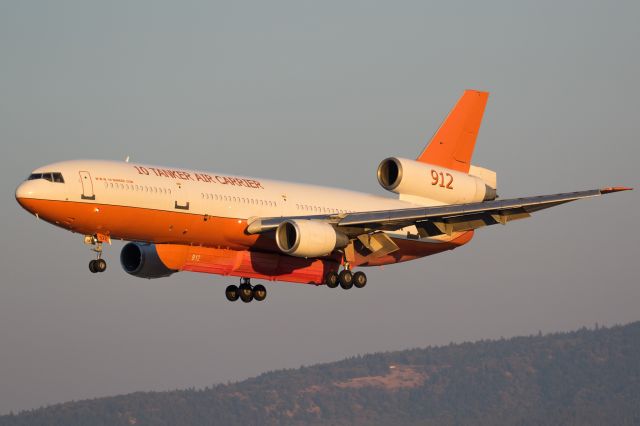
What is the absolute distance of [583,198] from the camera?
54094 millimetres

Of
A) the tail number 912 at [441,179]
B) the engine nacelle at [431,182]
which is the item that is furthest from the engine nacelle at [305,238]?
the tail number 912 at [441,179]

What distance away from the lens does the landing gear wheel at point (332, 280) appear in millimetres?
59281

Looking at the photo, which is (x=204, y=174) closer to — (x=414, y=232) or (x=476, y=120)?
(x=414, y=232)

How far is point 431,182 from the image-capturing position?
61.8 meters

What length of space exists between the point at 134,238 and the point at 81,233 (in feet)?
8.03

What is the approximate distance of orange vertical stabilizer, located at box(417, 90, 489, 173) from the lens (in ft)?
214

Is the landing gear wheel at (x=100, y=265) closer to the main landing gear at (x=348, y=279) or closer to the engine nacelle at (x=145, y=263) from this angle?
the engine nacelle at (x=145, y=263)

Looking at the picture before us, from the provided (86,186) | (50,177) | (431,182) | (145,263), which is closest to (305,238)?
(145,263)

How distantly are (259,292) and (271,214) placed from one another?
621cm

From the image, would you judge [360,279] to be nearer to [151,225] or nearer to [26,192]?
[151,225]

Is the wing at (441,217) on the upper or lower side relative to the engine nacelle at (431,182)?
lower

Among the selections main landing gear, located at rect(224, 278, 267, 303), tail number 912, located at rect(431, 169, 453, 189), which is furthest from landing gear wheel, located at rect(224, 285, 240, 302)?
tail number 912, located at rect(431, 169, 453, 189)

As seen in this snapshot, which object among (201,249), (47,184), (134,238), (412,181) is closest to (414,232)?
(412,181)

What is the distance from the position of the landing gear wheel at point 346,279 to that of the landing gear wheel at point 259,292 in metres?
4.59
